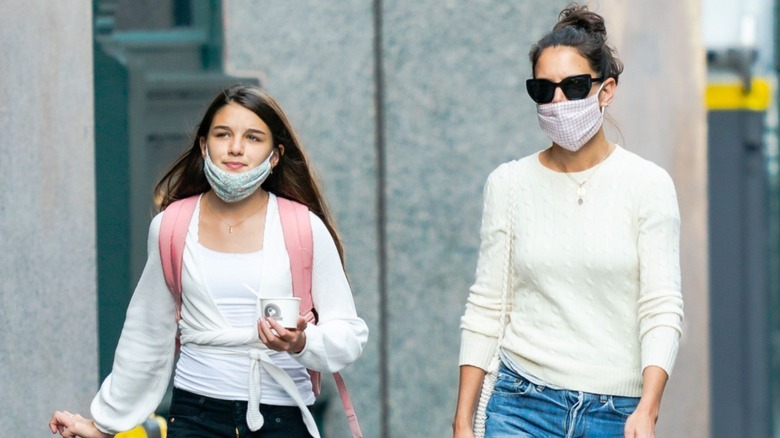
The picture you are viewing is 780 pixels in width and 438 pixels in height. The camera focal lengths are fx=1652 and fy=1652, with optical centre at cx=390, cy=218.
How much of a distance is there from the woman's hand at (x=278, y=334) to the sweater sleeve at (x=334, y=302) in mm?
250

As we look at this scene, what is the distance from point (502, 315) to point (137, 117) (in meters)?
2.45

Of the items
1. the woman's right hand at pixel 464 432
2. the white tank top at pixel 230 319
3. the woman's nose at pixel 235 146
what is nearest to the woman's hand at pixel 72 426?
the white tank top at pixel 230 319

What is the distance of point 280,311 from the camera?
4242mm

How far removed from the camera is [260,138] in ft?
15.5

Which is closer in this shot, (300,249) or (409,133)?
(300,249)

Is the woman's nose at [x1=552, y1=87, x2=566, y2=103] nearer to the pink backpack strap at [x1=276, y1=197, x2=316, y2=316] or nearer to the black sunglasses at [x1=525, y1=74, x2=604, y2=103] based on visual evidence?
the black sunglasses at [x1=525, y1=74, x2=604, y2=103]

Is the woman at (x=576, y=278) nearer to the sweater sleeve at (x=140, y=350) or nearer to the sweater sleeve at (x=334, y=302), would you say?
the sweater sleeve at (x=334, y=302)

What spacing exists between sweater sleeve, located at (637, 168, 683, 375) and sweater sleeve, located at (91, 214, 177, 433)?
1339 mm

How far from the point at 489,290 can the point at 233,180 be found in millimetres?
829

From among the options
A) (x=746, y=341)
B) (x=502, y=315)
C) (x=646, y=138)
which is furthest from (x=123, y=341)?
(x=746, y=341)

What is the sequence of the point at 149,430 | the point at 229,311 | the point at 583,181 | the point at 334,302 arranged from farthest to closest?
the point at 149,430 → the point at 583,181 → the point at 334,302 → the point at 229,311

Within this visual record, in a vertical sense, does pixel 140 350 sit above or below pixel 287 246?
below

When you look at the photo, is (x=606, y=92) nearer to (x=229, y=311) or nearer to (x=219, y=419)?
(x=229, y=311)

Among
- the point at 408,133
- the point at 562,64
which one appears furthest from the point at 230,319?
the point at 408,133
